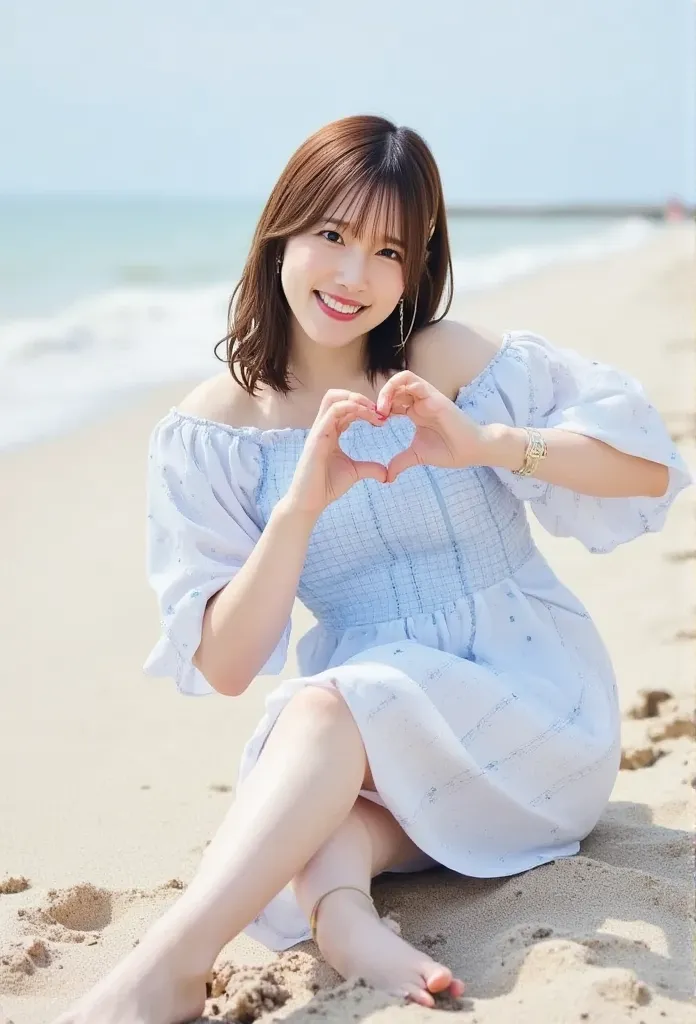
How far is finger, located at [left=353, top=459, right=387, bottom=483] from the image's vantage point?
7.47ft

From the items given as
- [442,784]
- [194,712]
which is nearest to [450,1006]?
[442,784]

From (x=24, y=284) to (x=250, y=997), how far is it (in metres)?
15.1

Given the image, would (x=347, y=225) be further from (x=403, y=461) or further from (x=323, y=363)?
(x=403, y=461)

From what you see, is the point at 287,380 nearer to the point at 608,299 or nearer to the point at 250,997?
the point at 250,997

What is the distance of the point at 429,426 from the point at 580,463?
344 millimetres

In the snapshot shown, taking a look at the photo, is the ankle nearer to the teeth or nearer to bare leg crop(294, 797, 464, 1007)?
bare leg crop(294, 797, 464, 1007)

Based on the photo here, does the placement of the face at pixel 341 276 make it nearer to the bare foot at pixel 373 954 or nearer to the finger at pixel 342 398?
the finger at pixel 342 398

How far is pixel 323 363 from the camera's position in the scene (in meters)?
2.68

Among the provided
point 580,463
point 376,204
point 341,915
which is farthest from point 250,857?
point 376,204

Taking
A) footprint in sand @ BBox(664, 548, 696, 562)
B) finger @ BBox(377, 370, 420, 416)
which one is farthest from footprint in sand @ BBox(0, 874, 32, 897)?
footprint in sand @ BBox(664, 548, 696, 562)

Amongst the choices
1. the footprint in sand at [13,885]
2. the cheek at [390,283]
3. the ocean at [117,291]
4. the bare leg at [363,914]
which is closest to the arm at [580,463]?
the cheek at [390,283]

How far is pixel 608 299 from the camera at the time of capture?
13.6m

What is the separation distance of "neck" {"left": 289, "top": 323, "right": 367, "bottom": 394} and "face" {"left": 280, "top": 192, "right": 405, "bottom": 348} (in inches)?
6.0

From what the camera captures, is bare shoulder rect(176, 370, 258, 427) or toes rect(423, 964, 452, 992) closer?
toes rect(423, 964, 452, 992)
